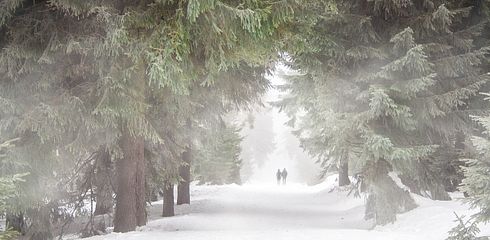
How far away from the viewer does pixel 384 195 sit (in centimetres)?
1053

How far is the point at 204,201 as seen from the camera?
20094 millimetres

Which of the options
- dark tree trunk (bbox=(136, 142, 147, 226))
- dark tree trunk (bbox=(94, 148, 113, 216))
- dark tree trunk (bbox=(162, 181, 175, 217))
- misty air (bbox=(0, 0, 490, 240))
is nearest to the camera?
misty air (bbox=(0, 0, 490, 240))

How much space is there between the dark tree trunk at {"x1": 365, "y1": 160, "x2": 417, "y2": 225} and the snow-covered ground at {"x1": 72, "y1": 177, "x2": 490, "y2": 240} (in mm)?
281

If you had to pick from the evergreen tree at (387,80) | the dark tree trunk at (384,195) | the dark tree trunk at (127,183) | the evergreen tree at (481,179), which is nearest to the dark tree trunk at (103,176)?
the dark tree trunk at (127,183)

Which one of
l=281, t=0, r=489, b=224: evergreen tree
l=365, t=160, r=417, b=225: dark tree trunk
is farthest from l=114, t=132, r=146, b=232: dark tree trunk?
l=365, t=160, r=417, b=225: dark tree trunk

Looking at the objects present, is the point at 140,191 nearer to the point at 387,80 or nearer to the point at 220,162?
the point at 387,80

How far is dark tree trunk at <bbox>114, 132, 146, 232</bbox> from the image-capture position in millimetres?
9930

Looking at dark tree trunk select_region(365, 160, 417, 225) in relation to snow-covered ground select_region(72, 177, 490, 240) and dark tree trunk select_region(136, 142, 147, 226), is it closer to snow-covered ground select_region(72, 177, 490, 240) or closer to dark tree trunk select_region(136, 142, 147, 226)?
snow-covered ground select_region(72, 177, 490, 240)

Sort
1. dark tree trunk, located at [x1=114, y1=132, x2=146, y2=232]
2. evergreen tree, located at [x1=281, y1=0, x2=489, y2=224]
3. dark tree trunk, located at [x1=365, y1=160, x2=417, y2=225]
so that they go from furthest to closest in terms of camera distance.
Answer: dark tree trunk, located at [x1=365, y1=160, x2=417, y2=225]
evergreen tree, located at [x1=281, y1=0, x2=489, y2=224]
dark tree trunk, located at [x1=114, y1=132, x2=146, y2=232]

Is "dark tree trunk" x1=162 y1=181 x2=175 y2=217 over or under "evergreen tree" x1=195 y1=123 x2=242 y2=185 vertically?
under

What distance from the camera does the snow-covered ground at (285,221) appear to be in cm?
892

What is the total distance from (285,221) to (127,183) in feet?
18.7

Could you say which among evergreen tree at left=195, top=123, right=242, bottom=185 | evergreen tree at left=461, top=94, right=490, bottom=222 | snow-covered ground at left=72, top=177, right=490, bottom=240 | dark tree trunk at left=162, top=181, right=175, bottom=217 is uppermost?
evergreen tree at left=195, top=123, right=242, bottom=185

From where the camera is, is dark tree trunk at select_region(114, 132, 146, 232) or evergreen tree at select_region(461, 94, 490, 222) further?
dark tree trunk at select_region(114, 132, 146, 232)
